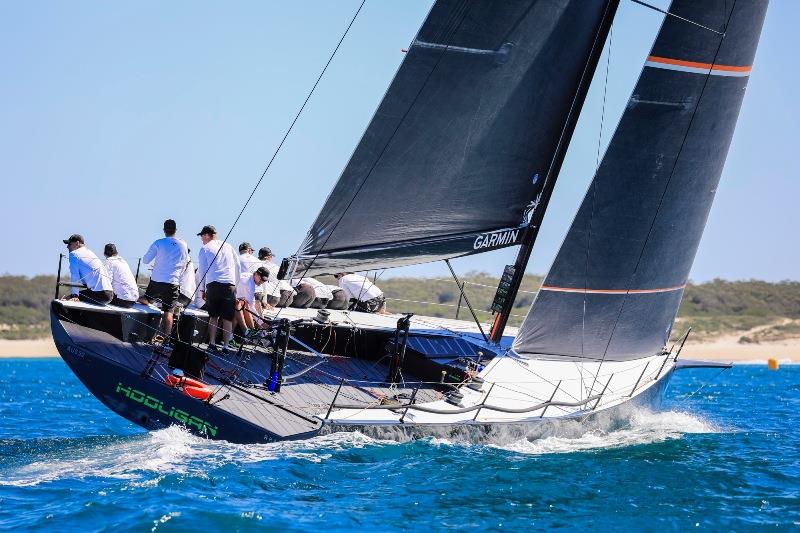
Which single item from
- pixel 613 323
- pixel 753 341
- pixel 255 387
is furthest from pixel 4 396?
pixel 753 341

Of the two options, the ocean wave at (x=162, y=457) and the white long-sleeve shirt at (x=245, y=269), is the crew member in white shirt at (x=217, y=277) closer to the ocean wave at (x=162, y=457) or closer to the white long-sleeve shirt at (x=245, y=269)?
the white long-sleeve shirt at (x=245, y=269)

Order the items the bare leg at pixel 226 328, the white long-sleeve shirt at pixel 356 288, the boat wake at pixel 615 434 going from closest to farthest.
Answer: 1. the boat wake at pixel 615 434
2. the bare leg at pixel 226 328
3. the white long-sleeve shirt at pixel 356 288

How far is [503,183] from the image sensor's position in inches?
655

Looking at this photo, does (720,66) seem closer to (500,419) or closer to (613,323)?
(613,323)

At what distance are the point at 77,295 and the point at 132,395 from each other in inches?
96.3

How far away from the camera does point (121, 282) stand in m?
15.2

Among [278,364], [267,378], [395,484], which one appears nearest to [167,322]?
[267,378]

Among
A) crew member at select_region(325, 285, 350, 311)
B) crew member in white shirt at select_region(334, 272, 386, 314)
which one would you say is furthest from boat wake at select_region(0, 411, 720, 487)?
crew member in white shirt at select_region(334, 272, 386, 314)

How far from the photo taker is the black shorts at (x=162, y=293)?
15719mm

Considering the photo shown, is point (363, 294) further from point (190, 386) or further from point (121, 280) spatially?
point (190, 386)

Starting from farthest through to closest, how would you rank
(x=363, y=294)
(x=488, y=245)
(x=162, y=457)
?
1. (x=363, y=294)
2. (x=488, y=245)
3. (x=162, y=457)

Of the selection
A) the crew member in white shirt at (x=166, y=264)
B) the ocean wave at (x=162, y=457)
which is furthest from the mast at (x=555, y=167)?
the crew member in white shirt at (x=166, y=264)

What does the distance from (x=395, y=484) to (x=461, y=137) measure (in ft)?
18.3

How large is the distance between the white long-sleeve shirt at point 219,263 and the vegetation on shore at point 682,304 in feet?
122
